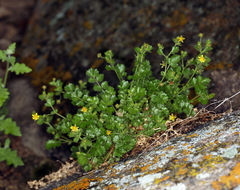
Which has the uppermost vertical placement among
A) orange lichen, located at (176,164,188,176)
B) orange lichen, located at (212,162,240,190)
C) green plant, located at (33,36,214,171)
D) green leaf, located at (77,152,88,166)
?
green plant, located at (33,36,214,171)

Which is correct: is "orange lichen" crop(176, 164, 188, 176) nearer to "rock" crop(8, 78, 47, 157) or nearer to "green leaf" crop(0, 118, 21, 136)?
"green leaf" crop(0, 118, 21, 136)

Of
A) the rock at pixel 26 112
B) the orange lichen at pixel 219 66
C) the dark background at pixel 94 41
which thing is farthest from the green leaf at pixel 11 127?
the orange lichen at pixel 219 66

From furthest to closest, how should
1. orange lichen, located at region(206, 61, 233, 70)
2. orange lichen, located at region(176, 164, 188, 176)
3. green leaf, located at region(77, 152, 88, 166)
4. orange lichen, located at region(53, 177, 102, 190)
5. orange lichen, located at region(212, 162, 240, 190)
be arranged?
1. orange lichen, located at region(206, 61, 233, 70)
2. green leaf, located at region(77, 152, 88, 166)
3. orange lichen, located at region(53, 177, 102, 190)
4. orange lichen, located at region(176, 164, 188, 176)
5. orange lichen, located at region(212, 162, 240, 190)

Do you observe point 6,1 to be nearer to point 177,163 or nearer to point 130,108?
point 130,108

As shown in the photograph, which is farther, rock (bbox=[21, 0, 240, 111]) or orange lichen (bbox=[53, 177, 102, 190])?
rock (bbox=[21, 0, 240, 111])

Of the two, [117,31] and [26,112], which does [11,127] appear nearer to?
[26,112]

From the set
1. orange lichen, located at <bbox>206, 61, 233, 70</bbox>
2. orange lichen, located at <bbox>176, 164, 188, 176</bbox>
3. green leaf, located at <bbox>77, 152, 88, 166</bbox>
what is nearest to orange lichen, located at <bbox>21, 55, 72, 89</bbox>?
green leaf, located at <bbox>77, 152, 88, 166</bbox>

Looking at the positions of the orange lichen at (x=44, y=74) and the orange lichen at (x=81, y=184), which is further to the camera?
the orange lichen at (x=44, y=74)

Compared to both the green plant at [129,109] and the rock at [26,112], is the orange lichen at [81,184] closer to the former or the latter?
the green plant at [129,109]
